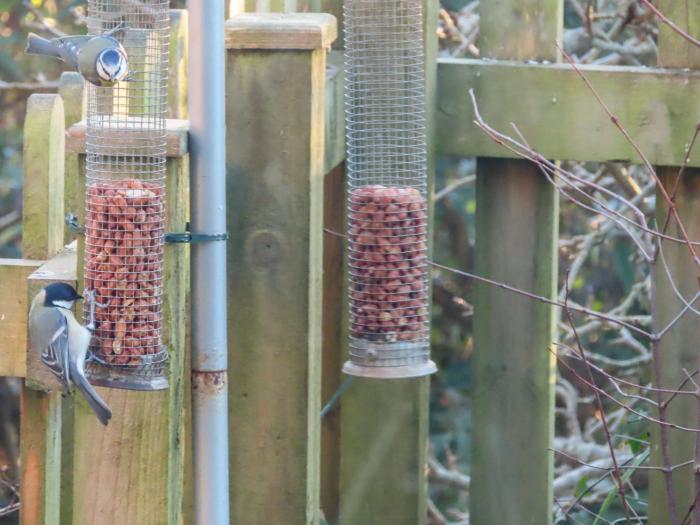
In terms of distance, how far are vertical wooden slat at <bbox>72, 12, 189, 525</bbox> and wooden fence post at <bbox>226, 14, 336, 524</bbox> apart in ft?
0.60

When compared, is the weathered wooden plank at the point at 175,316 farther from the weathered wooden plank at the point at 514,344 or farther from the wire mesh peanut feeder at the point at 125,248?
the weathered wooden plank at the point at 514,344

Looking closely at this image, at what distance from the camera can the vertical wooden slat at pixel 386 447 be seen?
9.16ft

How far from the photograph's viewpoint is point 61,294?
91.4 inches

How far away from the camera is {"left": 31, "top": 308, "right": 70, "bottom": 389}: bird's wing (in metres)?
2.20

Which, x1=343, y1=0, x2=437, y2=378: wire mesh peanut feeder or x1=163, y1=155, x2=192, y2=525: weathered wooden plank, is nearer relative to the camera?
x1=163, y1=155, x2=192, y2=525: weathered wooden plank

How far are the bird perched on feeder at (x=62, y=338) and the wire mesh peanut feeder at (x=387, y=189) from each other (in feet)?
1.76

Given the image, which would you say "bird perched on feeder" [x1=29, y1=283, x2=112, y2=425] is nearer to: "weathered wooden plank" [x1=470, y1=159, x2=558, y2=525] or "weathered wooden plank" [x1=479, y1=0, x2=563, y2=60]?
"weathered wooden plank" [x1=470, y1=159, x2=558, y2=525]

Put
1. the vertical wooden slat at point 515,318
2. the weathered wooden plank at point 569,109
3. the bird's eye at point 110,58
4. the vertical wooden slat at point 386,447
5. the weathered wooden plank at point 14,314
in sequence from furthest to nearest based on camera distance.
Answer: the vertical wooden slat at point 386,447
the vertical wooden slat at point 515,318
the weathered wooden plank at point 569,109
the weathered wooden plank at point 14,314
the bird's eye at point 110,58

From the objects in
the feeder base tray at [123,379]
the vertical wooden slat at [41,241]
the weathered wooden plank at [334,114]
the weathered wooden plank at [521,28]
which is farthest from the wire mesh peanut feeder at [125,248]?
the weathered wooden plank at [521,28]

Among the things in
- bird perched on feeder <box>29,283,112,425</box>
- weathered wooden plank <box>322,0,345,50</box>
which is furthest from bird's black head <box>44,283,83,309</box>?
weathered wooden plank <box>322,0,345,50</box>

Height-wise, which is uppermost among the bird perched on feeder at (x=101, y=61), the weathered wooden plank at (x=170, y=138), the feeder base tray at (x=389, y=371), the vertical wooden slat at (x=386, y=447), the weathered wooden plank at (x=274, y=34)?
the weathered wooden plank at (x=274, y=34)

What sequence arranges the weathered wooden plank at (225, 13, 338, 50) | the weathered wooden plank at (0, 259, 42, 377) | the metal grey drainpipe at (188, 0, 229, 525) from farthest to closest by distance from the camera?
the weathered wooden plank at (0, 259, 42, 377)
the weathered wooden plank at (225, 13, 338, 50)
the metal grey drainpipe at (188, 0, 229, 525)

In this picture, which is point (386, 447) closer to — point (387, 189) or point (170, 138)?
point (387, 189)

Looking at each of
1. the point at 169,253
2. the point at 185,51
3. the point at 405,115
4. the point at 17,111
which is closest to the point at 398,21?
the point at 405,115
